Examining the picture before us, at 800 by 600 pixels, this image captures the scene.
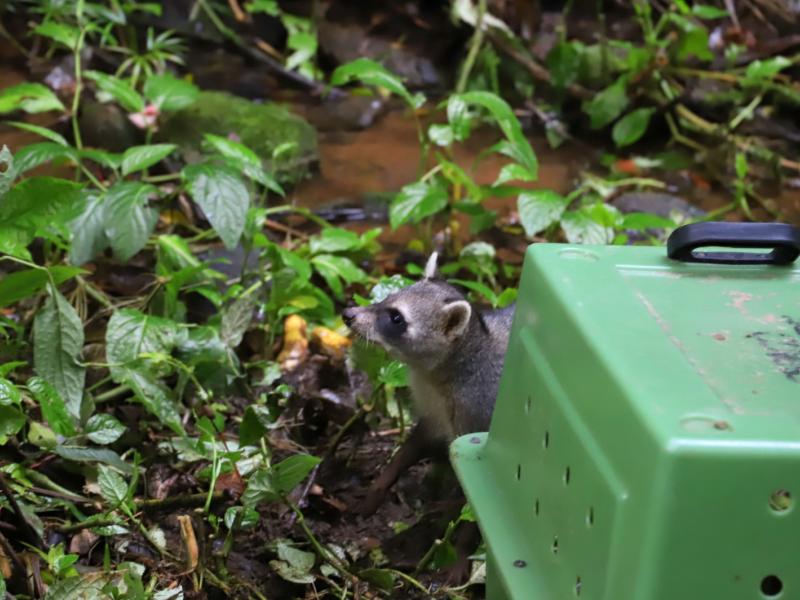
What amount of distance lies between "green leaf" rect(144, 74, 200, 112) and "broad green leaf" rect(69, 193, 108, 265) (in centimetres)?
107

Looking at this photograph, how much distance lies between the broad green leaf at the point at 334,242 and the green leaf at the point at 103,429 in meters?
1.63

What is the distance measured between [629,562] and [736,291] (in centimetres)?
84

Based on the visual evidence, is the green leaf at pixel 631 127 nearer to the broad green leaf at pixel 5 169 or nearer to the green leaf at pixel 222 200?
the green leaf at pixel 222 200

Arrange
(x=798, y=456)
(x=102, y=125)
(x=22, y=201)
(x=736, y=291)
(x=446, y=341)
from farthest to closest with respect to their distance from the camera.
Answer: (x=102, y=125), (x=446, y=341), (x=22, y=201), (x=736, y=291), (x=798, y=456)

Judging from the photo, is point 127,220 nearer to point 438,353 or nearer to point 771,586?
point 438,353

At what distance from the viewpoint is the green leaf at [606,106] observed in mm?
7324

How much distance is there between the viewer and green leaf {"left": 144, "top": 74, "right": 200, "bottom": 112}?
5191 millimetres

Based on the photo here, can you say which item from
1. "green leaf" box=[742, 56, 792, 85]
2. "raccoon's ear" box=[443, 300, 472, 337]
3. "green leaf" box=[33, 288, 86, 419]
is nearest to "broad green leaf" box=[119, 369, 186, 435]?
"green leaf" box=[33, 288, 86, 419]

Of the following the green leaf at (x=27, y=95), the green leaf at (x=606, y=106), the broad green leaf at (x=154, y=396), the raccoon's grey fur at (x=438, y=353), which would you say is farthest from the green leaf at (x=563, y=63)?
the broad green leaf at (x=154, y=396)

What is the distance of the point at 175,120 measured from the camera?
6480mm

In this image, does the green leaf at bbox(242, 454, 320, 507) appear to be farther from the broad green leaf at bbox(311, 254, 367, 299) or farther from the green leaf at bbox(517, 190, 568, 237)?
the green leaf at bbox(517, 190, 568, 237)

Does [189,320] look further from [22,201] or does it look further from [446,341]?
[22,201]

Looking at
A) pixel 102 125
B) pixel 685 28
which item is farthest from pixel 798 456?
pixel 685 28

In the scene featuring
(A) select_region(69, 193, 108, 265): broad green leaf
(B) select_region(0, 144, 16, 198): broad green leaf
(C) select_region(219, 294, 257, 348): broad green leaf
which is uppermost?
(B) select_region(0, 144, 16, 198): broad green leaf
